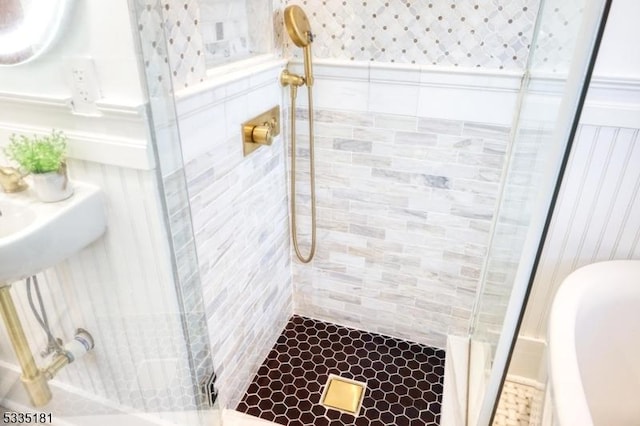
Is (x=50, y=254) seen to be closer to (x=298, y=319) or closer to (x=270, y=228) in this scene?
(x=270, y=228)

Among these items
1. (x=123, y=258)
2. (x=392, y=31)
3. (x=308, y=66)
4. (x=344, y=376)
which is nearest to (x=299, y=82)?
(x=308, y=66)

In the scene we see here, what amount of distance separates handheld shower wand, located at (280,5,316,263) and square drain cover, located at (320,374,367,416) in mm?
528

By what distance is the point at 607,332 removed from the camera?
4.56ft


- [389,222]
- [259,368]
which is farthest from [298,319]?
[389,222]

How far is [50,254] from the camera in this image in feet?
3.40

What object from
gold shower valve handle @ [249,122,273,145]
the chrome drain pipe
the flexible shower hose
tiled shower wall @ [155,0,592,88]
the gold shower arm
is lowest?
the chrome drain pipe

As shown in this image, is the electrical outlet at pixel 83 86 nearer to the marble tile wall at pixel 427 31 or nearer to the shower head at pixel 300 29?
the shower head at pixel 300 29

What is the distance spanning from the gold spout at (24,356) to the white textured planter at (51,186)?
0.33 m

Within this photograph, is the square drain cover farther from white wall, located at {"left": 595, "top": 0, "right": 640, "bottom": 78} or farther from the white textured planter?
white wall, located at {"left": 595, "top": 0, "right": 640, "bottom": 78}

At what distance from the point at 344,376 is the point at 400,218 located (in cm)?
70

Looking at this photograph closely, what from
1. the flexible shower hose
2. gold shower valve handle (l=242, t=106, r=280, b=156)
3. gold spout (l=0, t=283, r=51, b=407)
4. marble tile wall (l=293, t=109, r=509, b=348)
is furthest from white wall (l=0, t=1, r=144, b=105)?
marble tile wall (l=293, t=109, r=509, b=348)

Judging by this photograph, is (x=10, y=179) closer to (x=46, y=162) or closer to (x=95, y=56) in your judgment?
(x=46, y=162)

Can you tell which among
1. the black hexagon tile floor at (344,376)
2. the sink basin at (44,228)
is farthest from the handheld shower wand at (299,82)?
the sink basin at (44,228)

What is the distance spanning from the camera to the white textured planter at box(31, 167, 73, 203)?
1053 millimetres
